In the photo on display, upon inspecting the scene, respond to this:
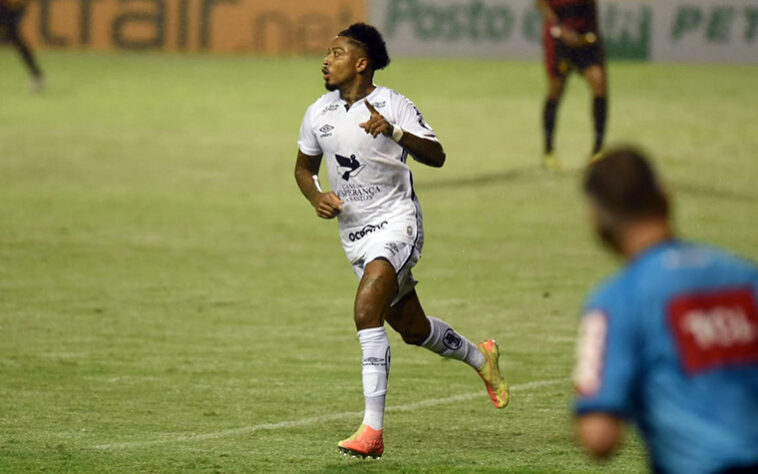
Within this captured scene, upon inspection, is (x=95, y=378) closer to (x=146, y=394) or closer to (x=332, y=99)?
(x=146, y=394)

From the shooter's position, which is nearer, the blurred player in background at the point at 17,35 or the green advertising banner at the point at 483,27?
the blurred player in background at the point at 17,35

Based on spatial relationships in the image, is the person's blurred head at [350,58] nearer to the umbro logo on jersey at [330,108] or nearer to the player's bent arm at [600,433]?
the umbro logo on jersey at [330,108]

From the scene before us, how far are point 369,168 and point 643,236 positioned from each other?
4.42 meters

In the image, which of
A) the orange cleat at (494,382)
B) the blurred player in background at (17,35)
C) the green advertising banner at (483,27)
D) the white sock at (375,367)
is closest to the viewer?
the white sock at (375,367)

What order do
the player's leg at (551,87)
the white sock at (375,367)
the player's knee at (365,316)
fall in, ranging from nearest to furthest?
the white sock at (375,367) → the player's knee at (365,316) → the player's leg at (551,87)

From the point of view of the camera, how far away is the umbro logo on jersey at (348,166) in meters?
8.05

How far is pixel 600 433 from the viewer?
142 inches

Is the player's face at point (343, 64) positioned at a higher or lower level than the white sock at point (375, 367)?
higher

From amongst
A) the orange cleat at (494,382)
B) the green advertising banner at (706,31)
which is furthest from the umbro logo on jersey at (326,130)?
the green advertising banner at (706,31)

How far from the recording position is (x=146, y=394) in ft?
30.6

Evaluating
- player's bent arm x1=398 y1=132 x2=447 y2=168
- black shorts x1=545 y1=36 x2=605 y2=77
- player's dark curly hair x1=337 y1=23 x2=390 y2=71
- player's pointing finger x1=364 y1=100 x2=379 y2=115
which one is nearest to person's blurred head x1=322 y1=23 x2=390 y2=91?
player's dark curly hair x1=337 y1=23 x2=390 y2=71

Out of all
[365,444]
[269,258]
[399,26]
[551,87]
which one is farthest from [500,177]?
[365,444]

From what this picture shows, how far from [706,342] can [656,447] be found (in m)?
0.34

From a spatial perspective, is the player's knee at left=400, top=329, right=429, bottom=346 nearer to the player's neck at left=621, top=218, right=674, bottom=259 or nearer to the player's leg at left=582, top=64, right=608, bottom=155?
the player's neck at left=621, top=218, right=674, bottom=259
